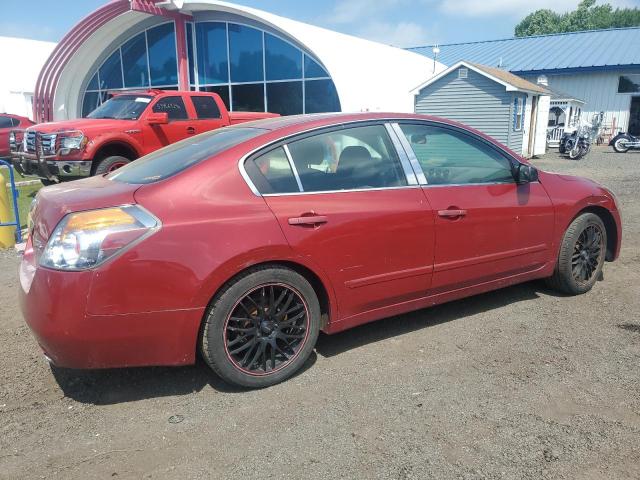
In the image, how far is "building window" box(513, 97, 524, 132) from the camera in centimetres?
1852

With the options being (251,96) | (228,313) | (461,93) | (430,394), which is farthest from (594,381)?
(251,96)

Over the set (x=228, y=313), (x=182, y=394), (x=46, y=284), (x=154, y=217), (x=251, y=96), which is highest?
(x=251, y=96)

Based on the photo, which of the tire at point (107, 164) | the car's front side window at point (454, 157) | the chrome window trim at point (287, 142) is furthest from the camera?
the tire at point (107, 164)

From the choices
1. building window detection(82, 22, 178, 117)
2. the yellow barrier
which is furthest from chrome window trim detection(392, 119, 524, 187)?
building window detection(82, 22, 178, 117)

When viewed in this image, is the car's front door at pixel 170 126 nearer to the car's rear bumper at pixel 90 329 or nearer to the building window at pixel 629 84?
the car's rear bumper at pixel 90 329

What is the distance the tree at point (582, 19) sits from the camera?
242 feet

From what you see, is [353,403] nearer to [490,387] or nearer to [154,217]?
[490,387]

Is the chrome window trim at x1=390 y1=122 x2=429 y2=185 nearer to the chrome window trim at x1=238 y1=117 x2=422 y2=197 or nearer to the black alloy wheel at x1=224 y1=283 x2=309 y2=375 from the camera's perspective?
the chrome window trim at x1=238 y1=117 x2=422 y2=197

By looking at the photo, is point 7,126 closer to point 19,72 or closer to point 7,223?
point 7,223

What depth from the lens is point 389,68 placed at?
776 inches

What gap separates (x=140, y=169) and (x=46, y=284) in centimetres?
113

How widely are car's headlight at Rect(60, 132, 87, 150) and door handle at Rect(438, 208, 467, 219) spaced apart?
7528 millimetres

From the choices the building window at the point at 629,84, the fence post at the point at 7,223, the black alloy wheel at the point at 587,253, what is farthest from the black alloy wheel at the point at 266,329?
the building window at the point at 629,84

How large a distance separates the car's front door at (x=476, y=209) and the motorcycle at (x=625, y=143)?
22.4 metres
